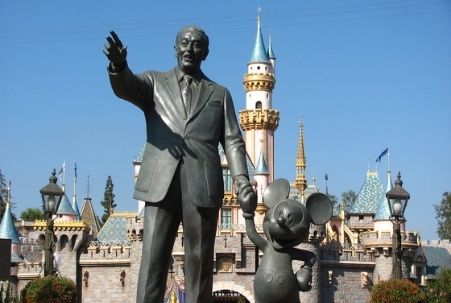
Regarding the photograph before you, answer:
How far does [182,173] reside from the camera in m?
7.09

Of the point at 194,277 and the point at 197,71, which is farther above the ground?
the point at 197,71

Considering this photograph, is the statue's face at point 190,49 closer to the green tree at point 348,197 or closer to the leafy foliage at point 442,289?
the leafy foliage at point 442,289

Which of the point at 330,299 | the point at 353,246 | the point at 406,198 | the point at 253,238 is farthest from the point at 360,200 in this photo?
the point at 253,238

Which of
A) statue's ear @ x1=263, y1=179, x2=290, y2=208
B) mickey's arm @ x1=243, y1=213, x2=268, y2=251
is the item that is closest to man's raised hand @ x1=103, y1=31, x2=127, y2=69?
mickey's arm @ x1=243, y1=213, x2=268, y2=251

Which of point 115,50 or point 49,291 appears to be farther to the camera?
point 49,291

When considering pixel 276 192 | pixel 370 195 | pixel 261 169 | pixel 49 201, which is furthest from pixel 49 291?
pixel 370 195

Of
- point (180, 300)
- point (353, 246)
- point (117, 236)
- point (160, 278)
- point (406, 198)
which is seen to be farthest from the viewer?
point (117, 236)

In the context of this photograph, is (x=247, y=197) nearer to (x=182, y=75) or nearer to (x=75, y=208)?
(x=182, y=75)

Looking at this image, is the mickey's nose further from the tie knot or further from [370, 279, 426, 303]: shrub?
[370, 279, 426, 303]: shrub

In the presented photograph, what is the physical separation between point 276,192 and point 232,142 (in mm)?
1345

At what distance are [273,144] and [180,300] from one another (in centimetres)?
1941

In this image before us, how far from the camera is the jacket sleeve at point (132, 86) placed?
6844 millimetres

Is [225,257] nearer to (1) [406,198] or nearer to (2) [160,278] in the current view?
(1) [406,198]

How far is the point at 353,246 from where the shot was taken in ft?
164
